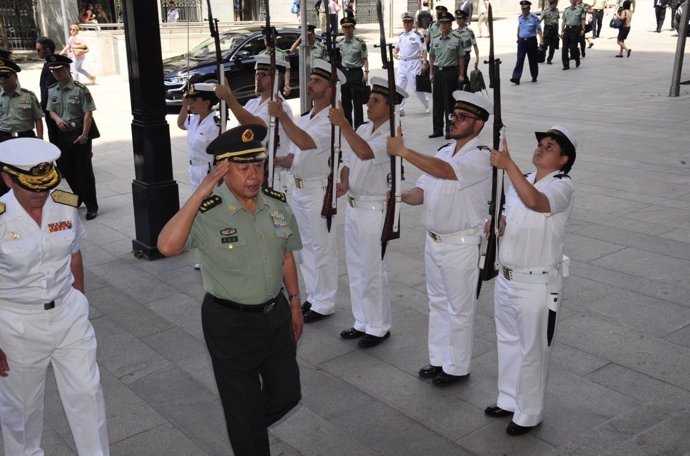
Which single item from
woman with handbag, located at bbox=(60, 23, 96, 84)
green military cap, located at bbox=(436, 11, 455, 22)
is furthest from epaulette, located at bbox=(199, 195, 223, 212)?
woman with handbag, located at bbox=(60, 23, 96, 84)

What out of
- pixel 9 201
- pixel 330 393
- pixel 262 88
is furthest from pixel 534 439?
pixel 262 88

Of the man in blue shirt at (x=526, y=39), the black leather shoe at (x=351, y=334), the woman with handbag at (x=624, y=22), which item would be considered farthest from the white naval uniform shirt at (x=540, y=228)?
the woman with handbag at (x=624, y=22)

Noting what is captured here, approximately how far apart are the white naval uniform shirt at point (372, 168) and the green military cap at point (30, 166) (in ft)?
8.26

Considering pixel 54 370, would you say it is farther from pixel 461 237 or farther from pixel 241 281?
pixel 461 237

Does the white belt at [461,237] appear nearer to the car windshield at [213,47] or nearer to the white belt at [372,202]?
the white belt at [372,202]

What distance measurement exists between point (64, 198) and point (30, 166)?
0.30m

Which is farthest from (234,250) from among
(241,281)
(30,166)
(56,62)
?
(56,62)

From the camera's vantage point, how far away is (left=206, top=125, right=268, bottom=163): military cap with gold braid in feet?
13.4

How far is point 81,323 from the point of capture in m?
4.33

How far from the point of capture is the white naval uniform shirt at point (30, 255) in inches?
162

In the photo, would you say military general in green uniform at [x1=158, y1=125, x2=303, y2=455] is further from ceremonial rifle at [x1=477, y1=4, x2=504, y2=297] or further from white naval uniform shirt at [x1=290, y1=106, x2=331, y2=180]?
white naval uniform shirt at [x1=290, y1=106, x2=331, y2=180]

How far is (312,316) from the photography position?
6906 mm

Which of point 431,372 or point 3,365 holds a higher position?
point 3,365

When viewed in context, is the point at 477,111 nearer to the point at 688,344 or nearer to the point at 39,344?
the point at 688,344
